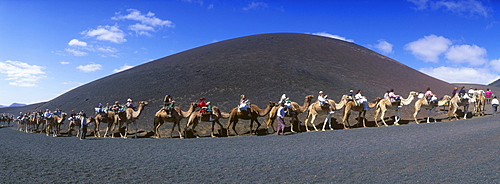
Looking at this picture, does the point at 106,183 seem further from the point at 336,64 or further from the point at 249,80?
the point at 336,64

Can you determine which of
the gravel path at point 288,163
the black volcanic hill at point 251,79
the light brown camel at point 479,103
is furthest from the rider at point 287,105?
the light brown camel at point 479,103

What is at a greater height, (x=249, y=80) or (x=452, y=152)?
(x=249, y=80)

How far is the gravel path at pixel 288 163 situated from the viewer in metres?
7.86

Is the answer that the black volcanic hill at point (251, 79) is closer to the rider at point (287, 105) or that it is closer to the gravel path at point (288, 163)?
the rider at point (287, 105)

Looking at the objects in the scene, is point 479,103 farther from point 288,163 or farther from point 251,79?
point 288,163

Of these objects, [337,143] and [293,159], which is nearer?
[293,159]

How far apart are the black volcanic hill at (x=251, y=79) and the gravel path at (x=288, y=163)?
13.0 meters

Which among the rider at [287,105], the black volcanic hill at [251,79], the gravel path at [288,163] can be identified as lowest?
the gravel path at [288,163]

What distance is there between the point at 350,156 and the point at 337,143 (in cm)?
308

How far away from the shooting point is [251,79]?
3631 centimetres

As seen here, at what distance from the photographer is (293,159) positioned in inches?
412

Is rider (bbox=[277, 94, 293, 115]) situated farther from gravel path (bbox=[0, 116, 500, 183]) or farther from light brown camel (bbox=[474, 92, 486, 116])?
light brown camel (bbox=[474, 92, 486, 116])

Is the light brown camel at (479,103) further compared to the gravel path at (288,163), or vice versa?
the light brown camel at (479,103)

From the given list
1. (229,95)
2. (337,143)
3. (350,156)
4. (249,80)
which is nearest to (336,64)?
(249,80)
